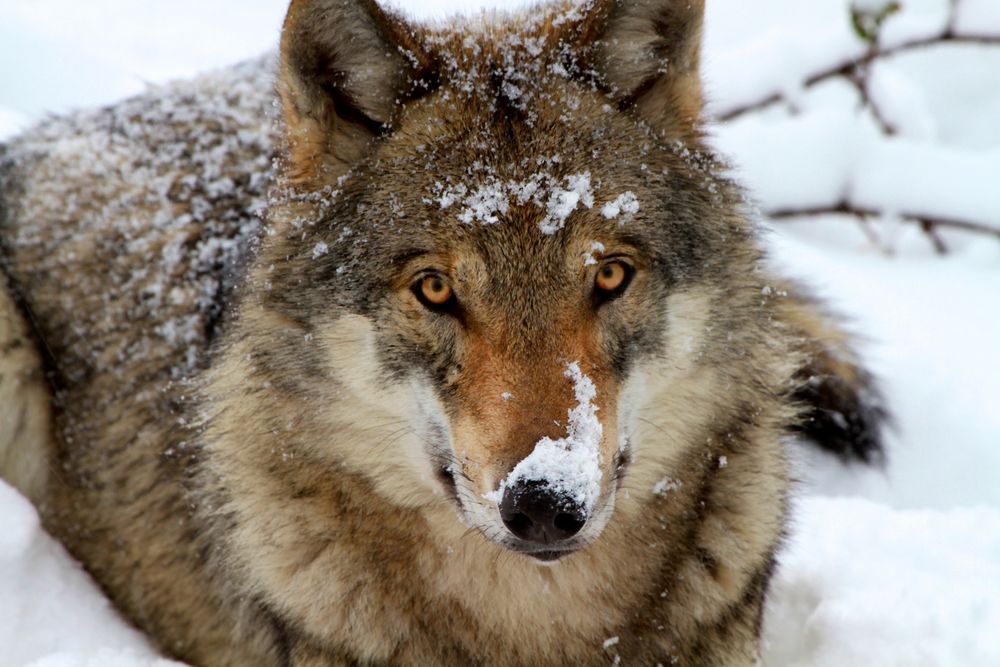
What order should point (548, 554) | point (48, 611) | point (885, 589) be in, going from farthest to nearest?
point (885, 589) → point (48, 611) → point (548, 554)

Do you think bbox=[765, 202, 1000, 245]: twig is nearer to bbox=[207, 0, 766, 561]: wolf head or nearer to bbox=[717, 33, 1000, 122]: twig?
bbox=[717, 33, 1000, 122]: twig

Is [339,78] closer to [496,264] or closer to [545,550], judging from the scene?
[496,264]

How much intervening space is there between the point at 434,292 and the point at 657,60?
883 mm

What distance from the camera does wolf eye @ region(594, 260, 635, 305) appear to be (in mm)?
2676

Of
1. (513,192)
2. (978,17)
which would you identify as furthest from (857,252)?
(513,192)

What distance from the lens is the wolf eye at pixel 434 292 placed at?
267cm

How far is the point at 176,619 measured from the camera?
3.82m

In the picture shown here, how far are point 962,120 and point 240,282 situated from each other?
677 centimetres

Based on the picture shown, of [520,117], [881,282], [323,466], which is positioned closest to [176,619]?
[323,466]

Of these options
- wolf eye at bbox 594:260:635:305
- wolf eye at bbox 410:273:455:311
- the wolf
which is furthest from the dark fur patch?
wolf eye at bbox 410:273:455:311

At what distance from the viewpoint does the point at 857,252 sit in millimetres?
6574

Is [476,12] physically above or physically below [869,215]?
above

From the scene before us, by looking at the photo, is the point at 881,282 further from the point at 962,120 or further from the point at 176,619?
the point at 176,619

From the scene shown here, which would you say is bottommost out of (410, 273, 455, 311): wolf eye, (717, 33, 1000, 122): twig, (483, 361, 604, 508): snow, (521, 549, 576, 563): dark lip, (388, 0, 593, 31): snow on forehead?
(521, 549, 576, 563): dark lip
